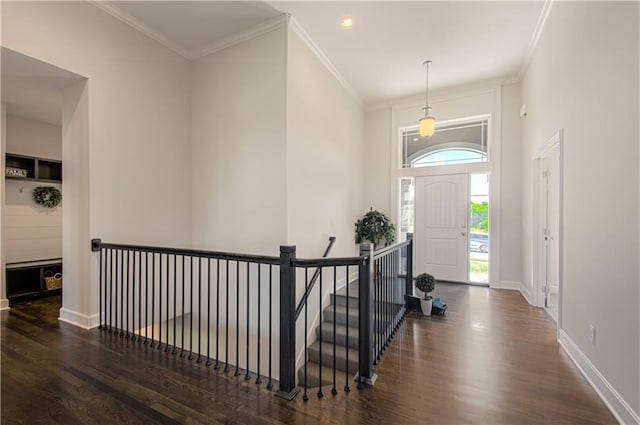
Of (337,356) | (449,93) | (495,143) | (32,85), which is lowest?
(337,356)

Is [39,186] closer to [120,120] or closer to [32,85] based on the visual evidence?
[32,85]

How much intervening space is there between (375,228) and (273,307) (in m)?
2.60

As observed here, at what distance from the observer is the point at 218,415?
1.75 meters

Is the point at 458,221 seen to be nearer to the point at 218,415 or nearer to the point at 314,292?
the point at 314,292

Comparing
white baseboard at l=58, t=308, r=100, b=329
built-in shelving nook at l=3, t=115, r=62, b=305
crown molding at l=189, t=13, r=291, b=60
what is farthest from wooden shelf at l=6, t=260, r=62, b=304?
crown molding at l=189, t=13, r=291, b=60

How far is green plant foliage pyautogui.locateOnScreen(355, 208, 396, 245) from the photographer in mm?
5273

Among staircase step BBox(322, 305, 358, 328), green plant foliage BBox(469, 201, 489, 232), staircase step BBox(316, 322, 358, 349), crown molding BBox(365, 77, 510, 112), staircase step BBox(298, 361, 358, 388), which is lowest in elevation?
staircase step BBox(298, 361, 358, 388)

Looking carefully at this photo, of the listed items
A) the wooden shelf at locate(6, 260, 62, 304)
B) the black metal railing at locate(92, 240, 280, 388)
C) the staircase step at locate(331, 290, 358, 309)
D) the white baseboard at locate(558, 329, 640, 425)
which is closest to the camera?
the white baseboard at locate(558, 329, 640, 425)

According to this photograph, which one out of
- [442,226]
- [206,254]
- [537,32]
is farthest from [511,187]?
A: [206,254]

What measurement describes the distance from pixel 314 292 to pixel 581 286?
2780 millimetres


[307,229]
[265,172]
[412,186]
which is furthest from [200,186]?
[412,186]

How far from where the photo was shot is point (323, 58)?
4152 mm

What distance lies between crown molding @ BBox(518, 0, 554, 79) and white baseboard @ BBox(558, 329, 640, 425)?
11.2ft

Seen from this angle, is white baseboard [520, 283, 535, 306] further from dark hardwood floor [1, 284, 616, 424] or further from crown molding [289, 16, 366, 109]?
crown molding [289, 16, 366, 109]
